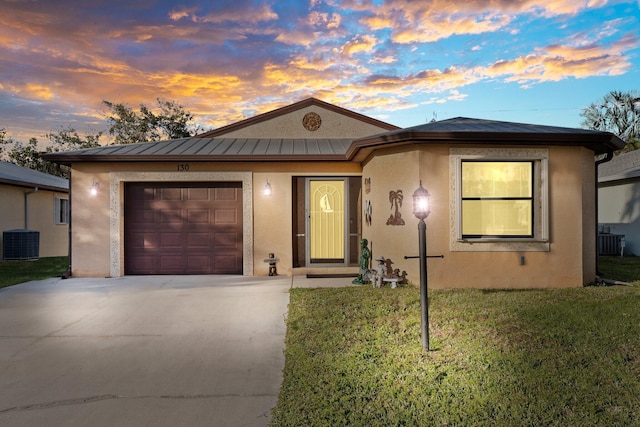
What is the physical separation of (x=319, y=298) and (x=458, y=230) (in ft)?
9.82

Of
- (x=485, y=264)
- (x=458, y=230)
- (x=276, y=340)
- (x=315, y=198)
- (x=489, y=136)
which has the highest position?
(x=489, y=136)

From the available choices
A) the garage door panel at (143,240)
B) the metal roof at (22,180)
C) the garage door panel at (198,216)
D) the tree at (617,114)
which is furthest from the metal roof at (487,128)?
the tree at (617,114)

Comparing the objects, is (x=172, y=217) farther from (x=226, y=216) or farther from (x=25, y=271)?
(x=25, y=271)

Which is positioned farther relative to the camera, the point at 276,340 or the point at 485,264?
the point at 485,264

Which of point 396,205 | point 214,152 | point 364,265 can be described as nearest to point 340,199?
point 364,265

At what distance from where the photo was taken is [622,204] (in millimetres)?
14930

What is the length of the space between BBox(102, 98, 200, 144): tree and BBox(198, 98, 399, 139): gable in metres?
19.5

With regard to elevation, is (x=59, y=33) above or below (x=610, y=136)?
above

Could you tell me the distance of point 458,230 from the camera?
7.70 m

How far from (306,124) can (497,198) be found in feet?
20.0

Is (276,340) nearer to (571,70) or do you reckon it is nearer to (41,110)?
(571,70)

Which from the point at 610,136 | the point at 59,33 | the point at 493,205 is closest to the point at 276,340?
the point at 493,205

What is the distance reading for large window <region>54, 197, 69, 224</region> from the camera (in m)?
17.3

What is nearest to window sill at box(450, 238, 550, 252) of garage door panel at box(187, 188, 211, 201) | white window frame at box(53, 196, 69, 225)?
garage door panel at box(187, 188, 211, 201)
